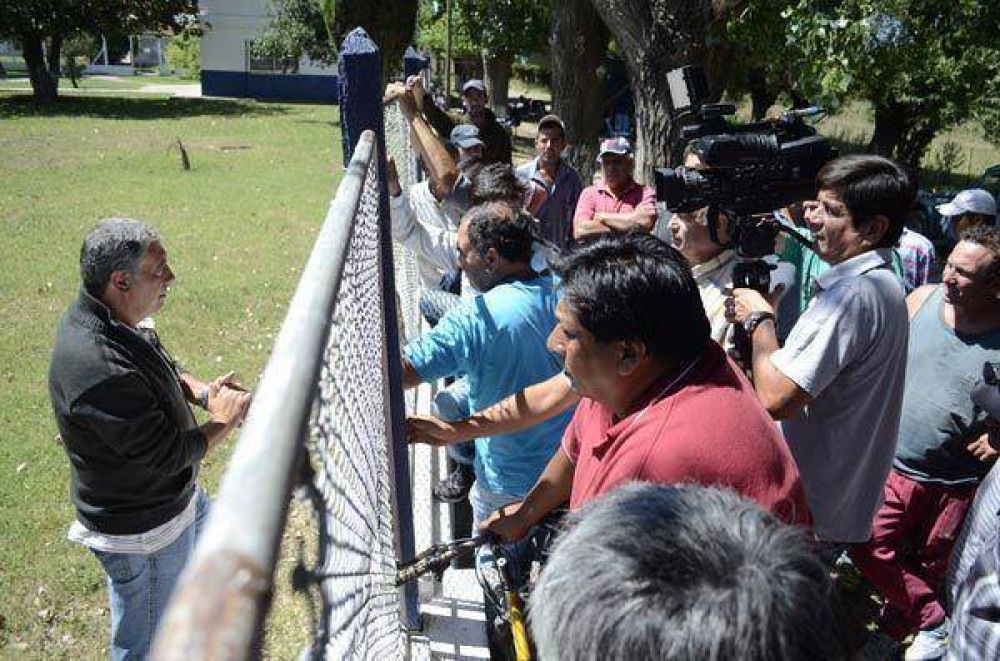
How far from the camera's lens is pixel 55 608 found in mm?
3812

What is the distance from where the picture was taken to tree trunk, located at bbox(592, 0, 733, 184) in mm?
6801

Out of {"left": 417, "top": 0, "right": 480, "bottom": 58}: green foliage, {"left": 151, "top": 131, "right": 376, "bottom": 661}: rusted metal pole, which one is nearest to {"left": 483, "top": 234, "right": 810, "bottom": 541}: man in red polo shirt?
{"left": 151, "top": 131, "right": 376, "bottom": 661}: rusted metal pole

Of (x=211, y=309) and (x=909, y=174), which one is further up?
(x=909, y=174)

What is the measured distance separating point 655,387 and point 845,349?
102 centimetres

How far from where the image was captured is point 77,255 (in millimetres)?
10062

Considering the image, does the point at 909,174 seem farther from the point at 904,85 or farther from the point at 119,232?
the point at 904,85

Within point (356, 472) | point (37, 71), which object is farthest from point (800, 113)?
point (37, 71)

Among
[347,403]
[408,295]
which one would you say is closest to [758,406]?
[347,403]

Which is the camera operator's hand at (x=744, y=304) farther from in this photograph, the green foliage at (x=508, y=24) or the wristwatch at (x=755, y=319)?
the green foliage at (x=508, y=24)

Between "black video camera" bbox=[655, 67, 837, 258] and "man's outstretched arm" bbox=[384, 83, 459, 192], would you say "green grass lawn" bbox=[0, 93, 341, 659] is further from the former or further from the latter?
"man's outstretched arm" bbox=[384, 83, 459, 192]

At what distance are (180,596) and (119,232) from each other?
2.50 m

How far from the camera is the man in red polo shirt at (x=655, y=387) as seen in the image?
1.71 m

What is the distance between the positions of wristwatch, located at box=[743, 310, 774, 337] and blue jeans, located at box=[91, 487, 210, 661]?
6.42 ft

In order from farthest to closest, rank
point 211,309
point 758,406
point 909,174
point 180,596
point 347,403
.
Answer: point 211,309, point 909,174, point 758,406, point 347,403, point 180,596
